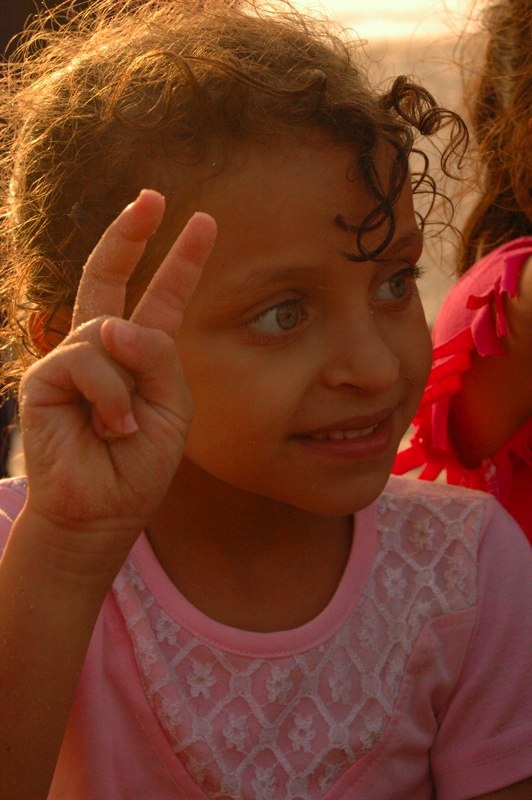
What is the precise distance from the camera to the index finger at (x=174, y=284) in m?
1.15

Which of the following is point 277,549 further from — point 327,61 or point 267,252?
point 327,61

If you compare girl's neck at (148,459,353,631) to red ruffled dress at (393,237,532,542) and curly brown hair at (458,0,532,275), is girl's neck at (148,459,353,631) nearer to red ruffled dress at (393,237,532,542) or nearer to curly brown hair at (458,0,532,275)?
red ruffled dress at (393,237,532,542)

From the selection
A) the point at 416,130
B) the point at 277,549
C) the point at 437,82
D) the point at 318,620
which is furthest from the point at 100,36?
the point at 437,82

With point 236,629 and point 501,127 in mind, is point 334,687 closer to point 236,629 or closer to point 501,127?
point 236,629

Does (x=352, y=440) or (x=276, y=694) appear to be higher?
(x=352, y=440)

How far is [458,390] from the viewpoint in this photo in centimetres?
201

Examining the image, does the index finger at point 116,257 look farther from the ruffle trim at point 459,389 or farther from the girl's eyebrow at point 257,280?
the ruffle trim at point 459,389

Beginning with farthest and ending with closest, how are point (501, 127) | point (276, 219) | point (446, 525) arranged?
point (501, 127)
point (446, 525)
point (276, 219)

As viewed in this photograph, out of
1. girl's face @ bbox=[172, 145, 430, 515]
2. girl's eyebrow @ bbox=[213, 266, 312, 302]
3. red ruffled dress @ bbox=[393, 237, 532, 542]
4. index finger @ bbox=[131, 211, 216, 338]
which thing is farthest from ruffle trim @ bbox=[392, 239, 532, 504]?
index finger @ bbox=[131, 211, 216, 338]

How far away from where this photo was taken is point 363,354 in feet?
4.41

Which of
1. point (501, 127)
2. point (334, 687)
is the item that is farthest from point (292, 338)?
point (501, 127)

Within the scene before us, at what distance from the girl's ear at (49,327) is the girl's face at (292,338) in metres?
0.21

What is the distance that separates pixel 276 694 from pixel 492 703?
280mm

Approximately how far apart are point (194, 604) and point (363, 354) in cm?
41
